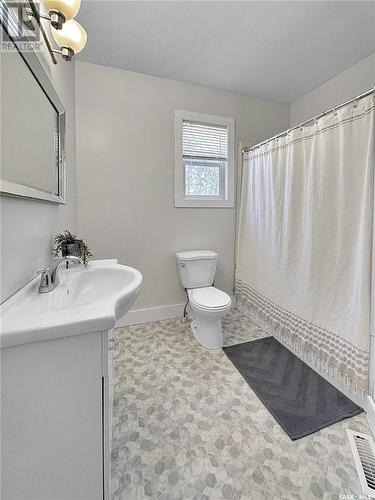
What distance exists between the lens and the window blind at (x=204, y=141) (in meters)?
2.41

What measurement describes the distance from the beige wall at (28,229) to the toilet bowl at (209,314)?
115 centimetres

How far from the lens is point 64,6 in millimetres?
1028

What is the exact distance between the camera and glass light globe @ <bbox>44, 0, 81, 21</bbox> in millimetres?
1010

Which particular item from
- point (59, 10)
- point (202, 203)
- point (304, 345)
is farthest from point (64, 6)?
point (304, 345)

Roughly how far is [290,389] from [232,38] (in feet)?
8.39

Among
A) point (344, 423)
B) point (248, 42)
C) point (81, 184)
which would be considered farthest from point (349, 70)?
point (344, 423)

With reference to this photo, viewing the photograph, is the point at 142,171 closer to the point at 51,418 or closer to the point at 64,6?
the point at 64,6

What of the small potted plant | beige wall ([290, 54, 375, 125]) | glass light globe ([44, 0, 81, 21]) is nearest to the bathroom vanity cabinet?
the small potted plant

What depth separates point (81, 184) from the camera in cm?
205

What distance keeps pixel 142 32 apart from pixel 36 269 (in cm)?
185

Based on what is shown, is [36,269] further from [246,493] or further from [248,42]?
[248,42]

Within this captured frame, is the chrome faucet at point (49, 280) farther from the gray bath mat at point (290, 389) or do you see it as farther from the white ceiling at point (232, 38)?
the white ceiling at point (232, 38)

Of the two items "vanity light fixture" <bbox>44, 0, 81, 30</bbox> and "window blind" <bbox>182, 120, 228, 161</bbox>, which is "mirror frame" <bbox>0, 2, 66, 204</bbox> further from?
"window blind" <bbox>182, 120, 228, 161</bbox>

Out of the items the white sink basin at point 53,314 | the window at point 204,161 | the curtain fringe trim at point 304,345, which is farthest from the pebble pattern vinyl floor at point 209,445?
the window at point 204,161
